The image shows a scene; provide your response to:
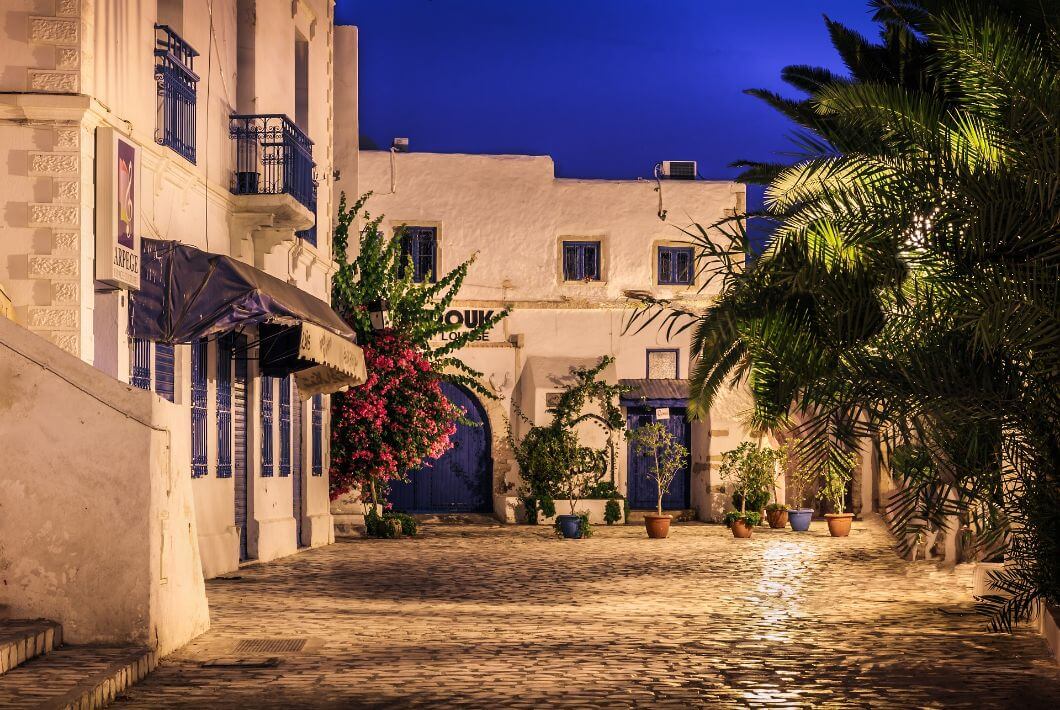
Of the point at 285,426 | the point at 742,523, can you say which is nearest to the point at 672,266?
the point at 742,523

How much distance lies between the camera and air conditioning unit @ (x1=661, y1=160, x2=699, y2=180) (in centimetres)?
3206

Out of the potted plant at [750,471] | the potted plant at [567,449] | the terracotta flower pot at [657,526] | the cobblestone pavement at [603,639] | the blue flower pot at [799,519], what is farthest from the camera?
the potted plant at [567,449]

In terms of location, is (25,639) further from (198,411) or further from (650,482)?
(650,482)

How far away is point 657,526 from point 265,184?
962cm

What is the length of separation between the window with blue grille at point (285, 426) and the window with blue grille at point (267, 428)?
63 centimetres

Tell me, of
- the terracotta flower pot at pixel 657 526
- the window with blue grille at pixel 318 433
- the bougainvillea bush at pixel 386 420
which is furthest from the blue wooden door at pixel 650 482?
the window with blue grille at pixel 318 433

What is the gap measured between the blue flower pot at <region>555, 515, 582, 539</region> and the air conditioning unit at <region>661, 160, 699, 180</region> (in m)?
10.4

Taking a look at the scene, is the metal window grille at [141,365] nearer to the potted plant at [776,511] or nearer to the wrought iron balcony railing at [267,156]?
the wrought iron balcony railing at [267,156]

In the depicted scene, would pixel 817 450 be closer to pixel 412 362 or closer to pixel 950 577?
pixel 950 577

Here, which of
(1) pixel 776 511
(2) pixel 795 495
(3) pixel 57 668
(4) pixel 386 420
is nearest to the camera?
(3) pixel 57 668

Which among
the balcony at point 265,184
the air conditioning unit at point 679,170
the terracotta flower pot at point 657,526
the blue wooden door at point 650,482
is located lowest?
the terracotta flower pot at point 657,526

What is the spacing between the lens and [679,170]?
32.2 meters

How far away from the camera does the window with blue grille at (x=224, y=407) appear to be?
687 inches

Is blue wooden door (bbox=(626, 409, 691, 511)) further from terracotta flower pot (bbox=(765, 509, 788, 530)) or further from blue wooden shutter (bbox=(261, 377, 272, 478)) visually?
blue wooden shutter (bbox=(261, 377, 272, 478))
